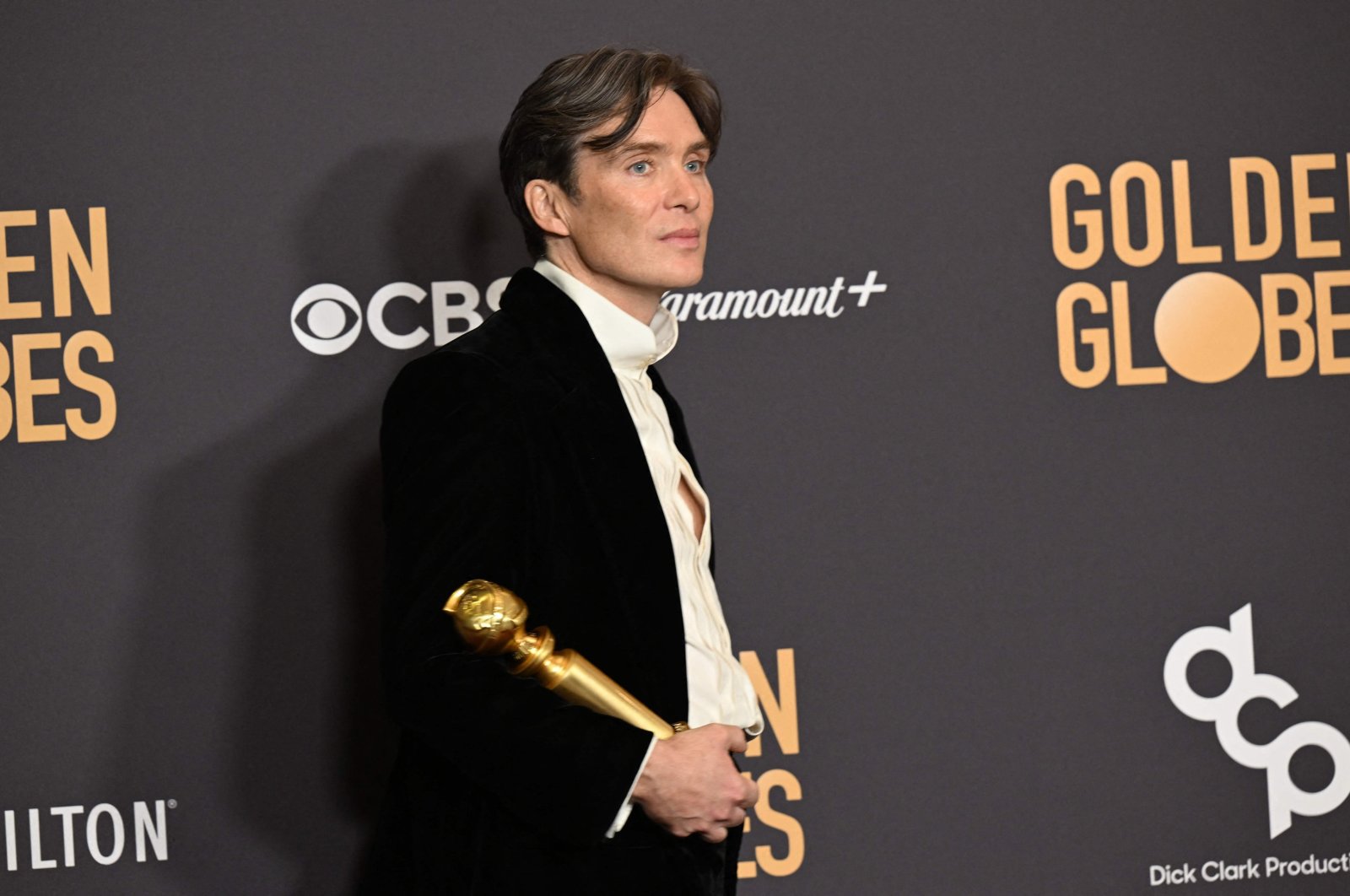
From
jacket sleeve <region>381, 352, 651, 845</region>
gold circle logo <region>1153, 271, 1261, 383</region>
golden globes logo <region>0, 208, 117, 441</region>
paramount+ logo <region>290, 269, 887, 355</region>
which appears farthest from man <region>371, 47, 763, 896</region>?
gold circle logo <region>1153, 271, 1261, 383</region>

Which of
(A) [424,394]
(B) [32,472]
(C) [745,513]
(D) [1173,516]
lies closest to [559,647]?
(A) [424,394]

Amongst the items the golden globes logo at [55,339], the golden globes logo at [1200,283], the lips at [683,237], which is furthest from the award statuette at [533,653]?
the golden globes logo at [1200,283]

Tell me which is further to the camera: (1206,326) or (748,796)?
(1206,326)

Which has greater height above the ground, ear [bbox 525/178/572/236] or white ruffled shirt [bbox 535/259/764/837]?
ear [bbox 525/178/572/236]

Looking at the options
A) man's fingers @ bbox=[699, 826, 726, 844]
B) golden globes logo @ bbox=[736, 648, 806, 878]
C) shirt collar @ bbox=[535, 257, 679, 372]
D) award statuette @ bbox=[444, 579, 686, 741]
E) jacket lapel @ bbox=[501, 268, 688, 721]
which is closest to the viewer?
award statuette @ bbox=[444, 579, 686, 741]

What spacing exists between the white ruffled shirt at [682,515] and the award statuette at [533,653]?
13 centimetres

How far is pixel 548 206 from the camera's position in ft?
5.50

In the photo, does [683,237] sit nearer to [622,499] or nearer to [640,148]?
[640,148]

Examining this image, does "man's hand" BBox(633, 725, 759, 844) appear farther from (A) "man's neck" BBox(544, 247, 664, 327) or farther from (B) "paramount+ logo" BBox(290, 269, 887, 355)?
(B) "paramount+ logo" BBox(290, 269, 887, 355)

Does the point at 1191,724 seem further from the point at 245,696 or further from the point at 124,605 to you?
the point at 124,605

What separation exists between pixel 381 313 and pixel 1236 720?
1.58 metres

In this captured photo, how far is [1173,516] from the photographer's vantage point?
2.44 m

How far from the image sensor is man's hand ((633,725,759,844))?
134cm

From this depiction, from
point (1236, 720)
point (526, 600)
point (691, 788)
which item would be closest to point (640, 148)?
point (526, 600)
